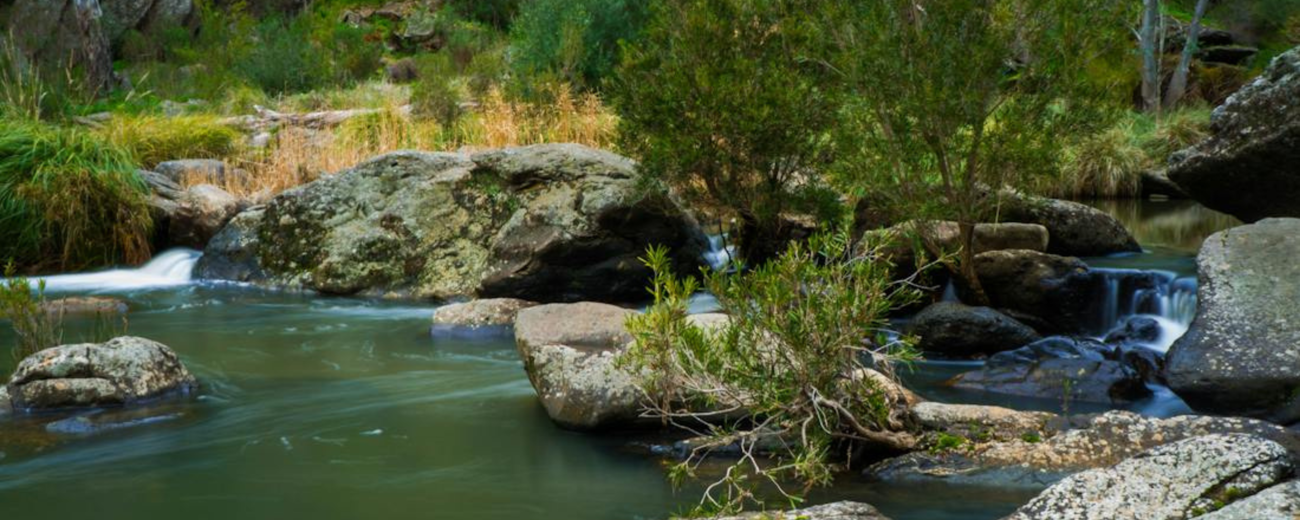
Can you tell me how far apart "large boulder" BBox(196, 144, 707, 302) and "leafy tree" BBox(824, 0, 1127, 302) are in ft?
9.52

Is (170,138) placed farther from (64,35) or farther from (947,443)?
(64,35)

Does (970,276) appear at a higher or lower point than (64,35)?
lower

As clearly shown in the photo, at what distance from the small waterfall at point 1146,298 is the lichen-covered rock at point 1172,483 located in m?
5.44

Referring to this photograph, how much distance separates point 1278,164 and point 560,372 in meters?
6.21

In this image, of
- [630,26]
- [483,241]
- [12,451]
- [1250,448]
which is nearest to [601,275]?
[483,241]

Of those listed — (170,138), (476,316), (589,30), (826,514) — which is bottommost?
(476,316)

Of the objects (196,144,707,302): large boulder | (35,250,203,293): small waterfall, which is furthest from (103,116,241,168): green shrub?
(196,144,707,302): large boulder

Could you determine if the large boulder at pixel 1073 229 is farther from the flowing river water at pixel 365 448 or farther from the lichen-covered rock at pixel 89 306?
the lichen-covered rock at pixel 89 306

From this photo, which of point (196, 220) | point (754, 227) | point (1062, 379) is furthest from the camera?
point (196, 220)

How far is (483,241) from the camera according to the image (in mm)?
13016

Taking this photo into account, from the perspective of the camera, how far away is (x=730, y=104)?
10.8 metres

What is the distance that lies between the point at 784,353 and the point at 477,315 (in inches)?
217

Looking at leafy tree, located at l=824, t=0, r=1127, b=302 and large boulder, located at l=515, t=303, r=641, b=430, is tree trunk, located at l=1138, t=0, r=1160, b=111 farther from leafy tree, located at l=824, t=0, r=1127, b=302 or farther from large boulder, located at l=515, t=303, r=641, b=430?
large boulder, located at l=515, t=303, r=641, b=430

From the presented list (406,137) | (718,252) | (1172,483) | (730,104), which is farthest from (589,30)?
(1172,483)
